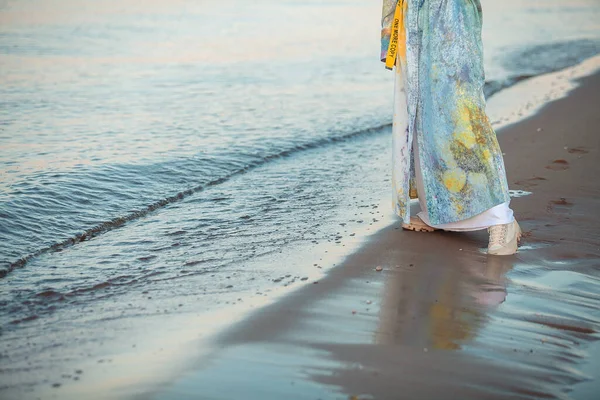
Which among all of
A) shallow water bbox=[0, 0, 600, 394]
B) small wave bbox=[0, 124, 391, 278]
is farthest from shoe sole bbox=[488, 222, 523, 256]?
small wave bbox=[0, 124, 391, 278]

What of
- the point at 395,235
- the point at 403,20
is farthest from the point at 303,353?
the point at 403,20

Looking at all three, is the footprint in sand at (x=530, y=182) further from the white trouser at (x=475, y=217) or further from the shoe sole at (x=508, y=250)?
the shoe sole at (x=508, y=250)

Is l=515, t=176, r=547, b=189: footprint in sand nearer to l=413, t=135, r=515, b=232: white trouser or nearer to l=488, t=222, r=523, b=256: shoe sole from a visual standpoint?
l=413, t=135, r=515, b=232: white trouser

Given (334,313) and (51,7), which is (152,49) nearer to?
(51,7)

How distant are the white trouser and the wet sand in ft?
0.32

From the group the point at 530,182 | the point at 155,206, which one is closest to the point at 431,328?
the point at 530,182

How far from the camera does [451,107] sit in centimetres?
462

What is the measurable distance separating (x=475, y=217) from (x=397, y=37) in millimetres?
1118

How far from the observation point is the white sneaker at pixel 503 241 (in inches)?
181

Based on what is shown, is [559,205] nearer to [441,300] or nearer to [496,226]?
[496,226]

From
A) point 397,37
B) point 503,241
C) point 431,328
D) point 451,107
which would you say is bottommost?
point 431,328

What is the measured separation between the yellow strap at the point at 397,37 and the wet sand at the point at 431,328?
3.44 ft

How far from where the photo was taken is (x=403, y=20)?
4.72 meters

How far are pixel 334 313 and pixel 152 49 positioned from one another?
12422 mm
